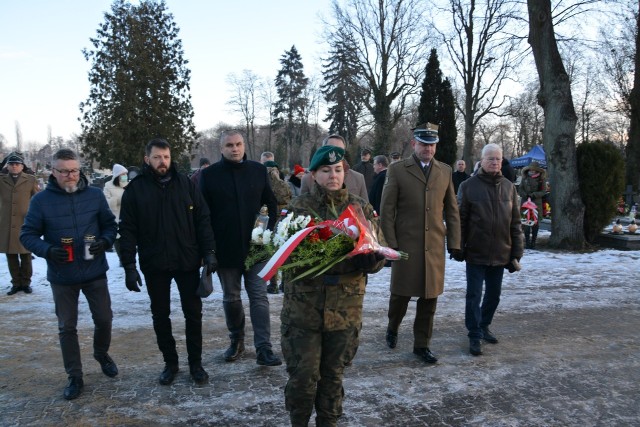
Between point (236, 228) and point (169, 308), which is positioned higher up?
point (236, 228)

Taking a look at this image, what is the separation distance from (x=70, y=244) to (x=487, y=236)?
3.91 metres

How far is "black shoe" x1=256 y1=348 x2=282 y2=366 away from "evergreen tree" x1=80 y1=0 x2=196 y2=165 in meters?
17.4

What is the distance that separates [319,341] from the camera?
10.4 ft

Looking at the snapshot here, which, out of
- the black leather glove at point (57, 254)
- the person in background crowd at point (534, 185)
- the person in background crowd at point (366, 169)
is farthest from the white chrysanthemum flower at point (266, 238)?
the person in background crowd at point (534, 185)

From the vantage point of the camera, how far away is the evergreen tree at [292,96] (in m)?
58.2

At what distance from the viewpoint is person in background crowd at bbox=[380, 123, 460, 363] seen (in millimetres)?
4859

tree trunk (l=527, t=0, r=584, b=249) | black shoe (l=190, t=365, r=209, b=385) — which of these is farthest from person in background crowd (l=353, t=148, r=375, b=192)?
black shoe (l=190, t=365, r=209, b=385)

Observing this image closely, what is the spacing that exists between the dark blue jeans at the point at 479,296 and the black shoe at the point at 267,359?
1.99m

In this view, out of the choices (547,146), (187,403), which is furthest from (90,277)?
(547,146)

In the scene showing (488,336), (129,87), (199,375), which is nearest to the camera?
(199,375)

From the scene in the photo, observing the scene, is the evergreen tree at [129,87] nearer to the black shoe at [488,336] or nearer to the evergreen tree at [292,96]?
the black shoe at [488,336]

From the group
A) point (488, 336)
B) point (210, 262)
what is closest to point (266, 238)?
point (210, 262)

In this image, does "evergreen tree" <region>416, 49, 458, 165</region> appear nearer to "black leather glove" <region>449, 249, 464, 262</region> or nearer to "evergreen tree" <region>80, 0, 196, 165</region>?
"evergreen tree" <region>80, 0, 196, 165</region>

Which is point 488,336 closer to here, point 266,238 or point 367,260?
point 367,260
